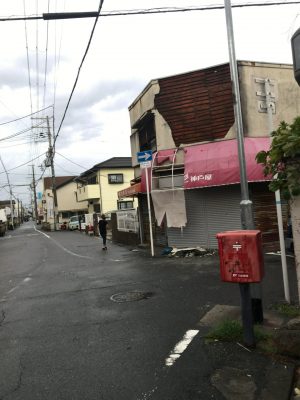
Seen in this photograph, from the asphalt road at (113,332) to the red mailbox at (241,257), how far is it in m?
1.05

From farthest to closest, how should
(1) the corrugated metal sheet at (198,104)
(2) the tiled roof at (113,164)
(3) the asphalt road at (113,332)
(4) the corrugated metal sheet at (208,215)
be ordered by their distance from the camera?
(2) the tiled roof at (113,164), (1) the corrugated metal sheet at (198,104), (4) the corrugated metal sheet at (208,215), (3) the asphalt road at (113,332)

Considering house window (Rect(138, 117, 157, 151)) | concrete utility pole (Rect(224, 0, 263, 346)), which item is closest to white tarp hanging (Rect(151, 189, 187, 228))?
house window (Rect(138, 117, 157, 151))

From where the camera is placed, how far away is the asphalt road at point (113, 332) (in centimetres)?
404

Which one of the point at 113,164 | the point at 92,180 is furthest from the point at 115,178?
the point at 92,180

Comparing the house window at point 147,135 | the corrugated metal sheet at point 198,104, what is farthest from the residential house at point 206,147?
the house window at point 147,135

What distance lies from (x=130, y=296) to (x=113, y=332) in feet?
7.20

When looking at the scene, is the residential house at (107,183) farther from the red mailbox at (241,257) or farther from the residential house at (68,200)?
the red mailbox at (241,257)

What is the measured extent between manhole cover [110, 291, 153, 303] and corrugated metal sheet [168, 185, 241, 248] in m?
5.82

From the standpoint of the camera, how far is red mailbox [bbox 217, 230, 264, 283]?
14.9 ft

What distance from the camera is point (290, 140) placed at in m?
4.53

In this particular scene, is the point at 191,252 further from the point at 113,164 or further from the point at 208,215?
the point at 113,164

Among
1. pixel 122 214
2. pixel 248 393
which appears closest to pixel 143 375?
pixel 248 393

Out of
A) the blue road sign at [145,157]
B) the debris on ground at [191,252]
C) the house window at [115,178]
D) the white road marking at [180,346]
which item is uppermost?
the house window at [115,178]

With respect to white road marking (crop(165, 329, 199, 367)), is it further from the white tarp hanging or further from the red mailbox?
the white tarp hanging
